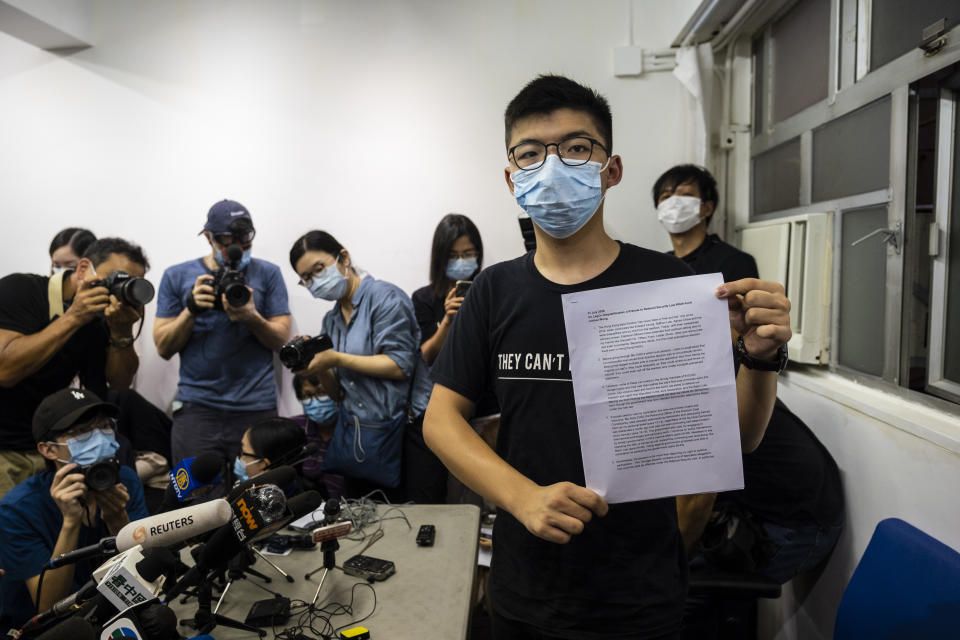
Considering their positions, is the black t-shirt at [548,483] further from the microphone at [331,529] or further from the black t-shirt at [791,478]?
the black t-shirt at [791,478]

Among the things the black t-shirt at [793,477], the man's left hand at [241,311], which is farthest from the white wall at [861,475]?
the man's left hand at [241,311]

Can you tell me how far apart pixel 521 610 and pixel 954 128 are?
1568mm

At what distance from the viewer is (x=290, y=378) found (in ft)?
10.3

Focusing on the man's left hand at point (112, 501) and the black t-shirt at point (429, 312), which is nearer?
the man's left hand at point (112, 501)

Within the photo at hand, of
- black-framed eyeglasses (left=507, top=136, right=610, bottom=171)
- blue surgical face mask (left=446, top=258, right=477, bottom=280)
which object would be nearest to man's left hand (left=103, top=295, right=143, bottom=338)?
blue surgical face mask (left=446, top=258, right=477, bottom=280)

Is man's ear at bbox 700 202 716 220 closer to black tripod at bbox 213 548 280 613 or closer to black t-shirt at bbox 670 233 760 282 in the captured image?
black t-shirt at bbox 670 233 760 282

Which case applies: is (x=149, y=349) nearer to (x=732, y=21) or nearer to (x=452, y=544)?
(x=452, y=544)

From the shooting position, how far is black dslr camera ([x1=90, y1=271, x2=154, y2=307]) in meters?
1.92

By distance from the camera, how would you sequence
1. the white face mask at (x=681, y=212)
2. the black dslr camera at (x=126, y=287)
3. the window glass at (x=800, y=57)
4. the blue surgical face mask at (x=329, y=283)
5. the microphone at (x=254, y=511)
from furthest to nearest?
the white face mask at (x=681, y=212) < the blue surgical face mask at (x=329, y=283) < the window glass at (x=800, y=57) < the black dslr camera at (x=126, y=287) < the microphone at (x=254, y=511)

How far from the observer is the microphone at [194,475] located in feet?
4.68

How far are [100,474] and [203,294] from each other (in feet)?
3.13

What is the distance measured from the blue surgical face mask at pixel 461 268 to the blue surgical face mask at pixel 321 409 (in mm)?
799

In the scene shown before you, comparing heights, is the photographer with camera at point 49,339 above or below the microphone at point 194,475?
above

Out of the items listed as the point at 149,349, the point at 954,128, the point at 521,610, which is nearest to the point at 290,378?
the point at 149,349
